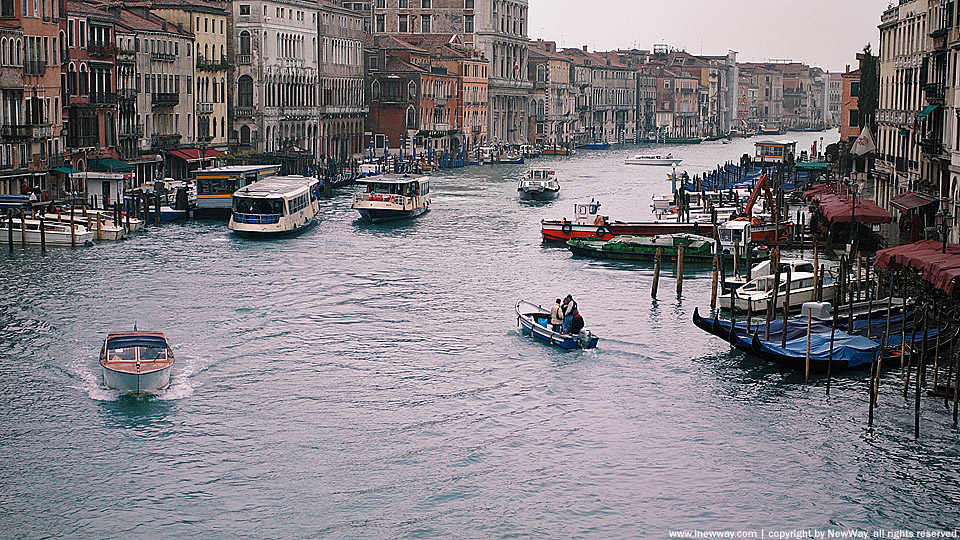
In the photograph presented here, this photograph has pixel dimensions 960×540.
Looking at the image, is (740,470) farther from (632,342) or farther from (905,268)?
(905,268)

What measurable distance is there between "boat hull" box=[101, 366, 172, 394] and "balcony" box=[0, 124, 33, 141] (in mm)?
23841

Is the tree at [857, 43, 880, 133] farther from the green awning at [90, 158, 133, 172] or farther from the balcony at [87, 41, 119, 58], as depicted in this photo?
the balcony at [87, 41, 119, 58]

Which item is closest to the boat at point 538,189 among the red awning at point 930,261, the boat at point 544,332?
the boat at point 544,332

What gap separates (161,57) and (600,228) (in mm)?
25247

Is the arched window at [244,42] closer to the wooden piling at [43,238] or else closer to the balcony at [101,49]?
the balcony at [101,49]

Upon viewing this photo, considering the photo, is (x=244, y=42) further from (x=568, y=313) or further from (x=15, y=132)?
(x=568, y=313)

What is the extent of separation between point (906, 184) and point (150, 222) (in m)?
24.3

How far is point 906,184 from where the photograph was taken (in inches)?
1564

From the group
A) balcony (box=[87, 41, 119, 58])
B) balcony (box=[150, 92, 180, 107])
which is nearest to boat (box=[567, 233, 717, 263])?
balcony (box=[87, 41, 119, 58])

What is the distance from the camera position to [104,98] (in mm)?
51875

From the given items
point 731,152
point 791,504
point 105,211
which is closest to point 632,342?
point 791,504

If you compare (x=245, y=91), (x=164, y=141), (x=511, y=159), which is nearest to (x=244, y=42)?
(x=245, y=91)

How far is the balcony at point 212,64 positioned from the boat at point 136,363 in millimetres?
41370

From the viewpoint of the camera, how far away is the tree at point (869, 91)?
51531mm
